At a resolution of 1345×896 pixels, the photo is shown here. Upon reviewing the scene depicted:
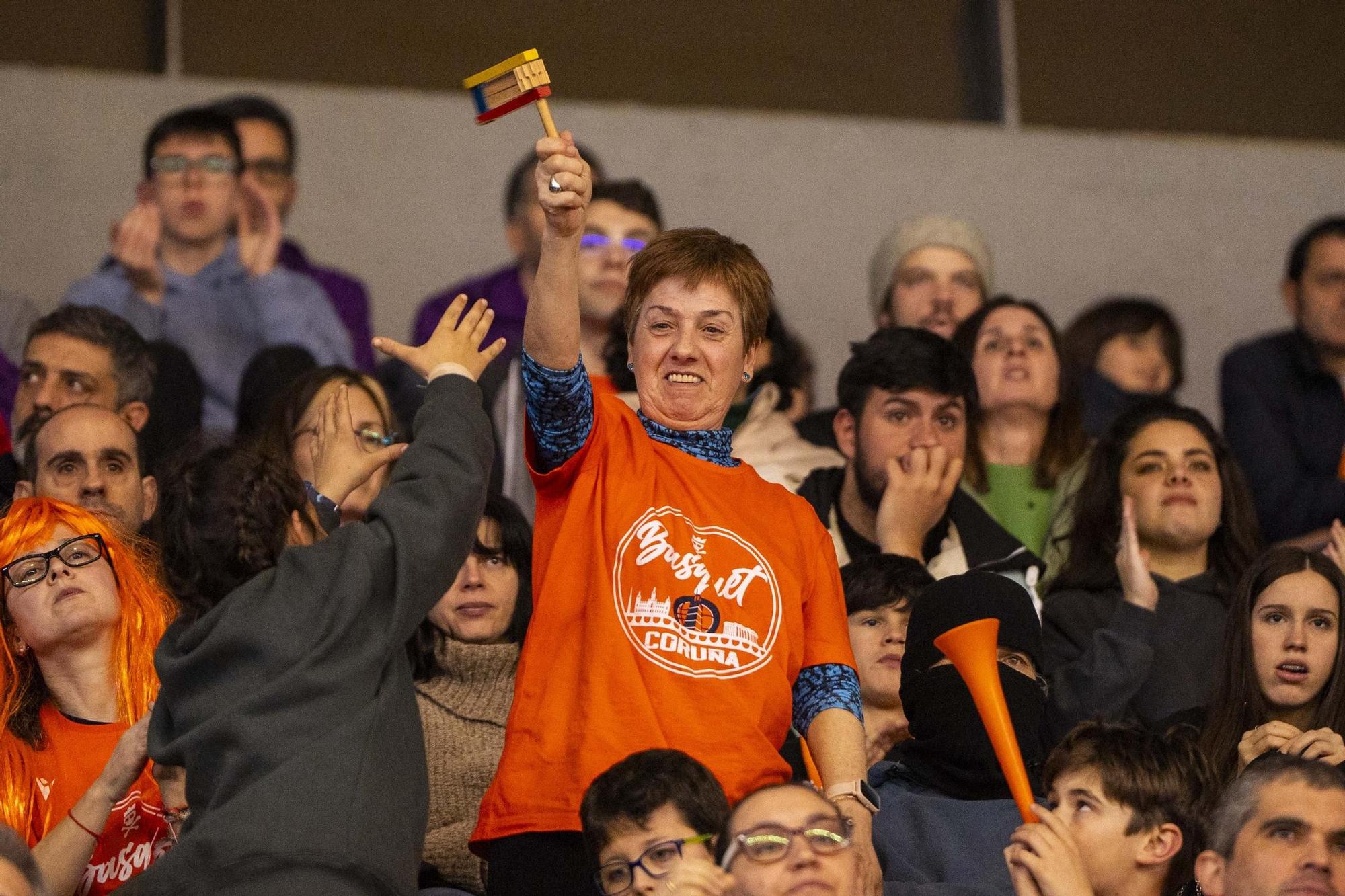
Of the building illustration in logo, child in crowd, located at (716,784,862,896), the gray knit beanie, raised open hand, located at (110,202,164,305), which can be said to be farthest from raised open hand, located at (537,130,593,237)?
raised open hand, located at (110,202,164,305)

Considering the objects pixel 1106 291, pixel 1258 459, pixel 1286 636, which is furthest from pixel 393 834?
pixel 1106 291

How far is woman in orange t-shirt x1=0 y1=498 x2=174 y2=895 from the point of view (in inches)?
147

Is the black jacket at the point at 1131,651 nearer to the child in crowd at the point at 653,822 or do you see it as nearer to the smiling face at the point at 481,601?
the smiling face at the point at 481,601

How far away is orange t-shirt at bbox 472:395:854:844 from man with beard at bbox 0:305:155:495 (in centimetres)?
216

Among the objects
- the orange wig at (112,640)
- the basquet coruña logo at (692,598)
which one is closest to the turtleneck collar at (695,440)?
the basquet coruña logo at (692,598)

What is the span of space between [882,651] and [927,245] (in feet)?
6.46

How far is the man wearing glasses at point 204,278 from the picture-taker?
20.1ft

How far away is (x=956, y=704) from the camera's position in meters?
4.03

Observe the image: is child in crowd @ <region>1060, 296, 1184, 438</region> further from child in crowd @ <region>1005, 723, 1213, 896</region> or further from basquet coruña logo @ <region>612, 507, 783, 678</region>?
basquet coruña logo @ <region>612, 507, 783, 678</region>

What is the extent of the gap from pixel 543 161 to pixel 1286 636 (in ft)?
6.53

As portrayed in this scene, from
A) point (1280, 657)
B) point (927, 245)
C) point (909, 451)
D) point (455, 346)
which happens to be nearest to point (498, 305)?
point (927, 245)

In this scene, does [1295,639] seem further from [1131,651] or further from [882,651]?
[882,651]

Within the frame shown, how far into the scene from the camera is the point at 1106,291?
8078mm

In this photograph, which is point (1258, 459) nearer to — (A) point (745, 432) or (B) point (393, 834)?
(A) point (745, 432)
